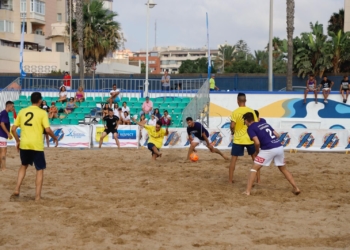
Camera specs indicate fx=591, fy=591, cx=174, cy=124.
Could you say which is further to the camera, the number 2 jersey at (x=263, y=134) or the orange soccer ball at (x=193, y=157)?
the orange soccer ball at (x=193, y=157)

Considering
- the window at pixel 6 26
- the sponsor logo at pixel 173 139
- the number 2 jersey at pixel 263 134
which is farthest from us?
the window at pixel 6 26

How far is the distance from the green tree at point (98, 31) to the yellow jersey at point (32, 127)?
103 feet

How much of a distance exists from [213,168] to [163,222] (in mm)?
6214

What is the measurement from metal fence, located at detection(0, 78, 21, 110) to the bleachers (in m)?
0.38

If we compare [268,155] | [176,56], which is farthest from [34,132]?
[176,56]

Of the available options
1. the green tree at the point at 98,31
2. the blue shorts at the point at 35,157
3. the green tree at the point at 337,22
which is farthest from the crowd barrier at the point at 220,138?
the green tree at the point at 337,22

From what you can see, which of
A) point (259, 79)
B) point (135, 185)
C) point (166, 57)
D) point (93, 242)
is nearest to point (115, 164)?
point (135, 185)

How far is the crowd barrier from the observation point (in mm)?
19875

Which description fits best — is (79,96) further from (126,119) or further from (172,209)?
(172,209)

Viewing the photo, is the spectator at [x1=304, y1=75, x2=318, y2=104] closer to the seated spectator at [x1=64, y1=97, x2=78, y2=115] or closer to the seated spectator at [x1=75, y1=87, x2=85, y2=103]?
the seated spectator at [x1=75, y1=87, x2=85, y2=103]

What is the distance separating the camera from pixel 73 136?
20594 mm

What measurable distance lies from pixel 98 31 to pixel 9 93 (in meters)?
16.0

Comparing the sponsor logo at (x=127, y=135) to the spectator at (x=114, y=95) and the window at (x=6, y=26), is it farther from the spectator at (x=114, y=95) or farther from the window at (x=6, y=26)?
the window at (x=6, y=26)

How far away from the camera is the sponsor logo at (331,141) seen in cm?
1984
